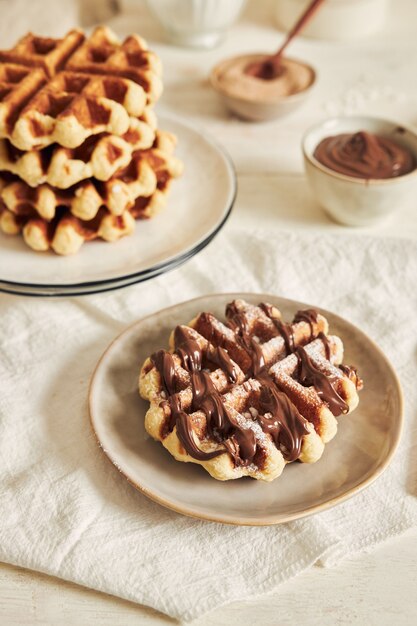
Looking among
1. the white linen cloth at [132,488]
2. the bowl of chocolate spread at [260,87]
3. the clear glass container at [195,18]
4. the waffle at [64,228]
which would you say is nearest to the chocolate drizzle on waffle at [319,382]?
the white linen cloth at [132,488]

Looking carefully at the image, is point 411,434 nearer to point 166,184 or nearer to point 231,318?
point 231,318

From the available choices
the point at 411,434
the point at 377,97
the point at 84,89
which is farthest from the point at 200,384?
the point at 377,97

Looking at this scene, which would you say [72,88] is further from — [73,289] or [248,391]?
[248,391]

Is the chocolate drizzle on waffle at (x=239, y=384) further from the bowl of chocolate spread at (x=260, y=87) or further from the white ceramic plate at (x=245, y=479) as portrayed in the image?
the bowl of chocolate spread at (x=260, y=87)

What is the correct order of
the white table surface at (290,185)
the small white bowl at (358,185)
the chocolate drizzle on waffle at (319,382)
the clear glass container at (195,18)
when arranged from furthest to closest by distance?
the clear glass container at (195,18), the small white bowl at (358,185), the chocolate drizzle on waffle at (319,382), the white table surface at (290,185)

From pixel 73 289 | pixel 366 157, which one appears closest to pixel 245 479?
pixel 73 289

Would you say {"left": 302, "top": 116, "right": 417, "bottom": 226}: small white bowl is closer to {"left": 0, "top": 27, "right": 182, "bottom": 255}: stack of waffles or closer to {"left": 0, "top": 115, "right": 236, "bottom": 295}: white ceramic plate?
{"left": 0, "top": 115, "right": 236, "bottom": 295}: white ceramic plate
